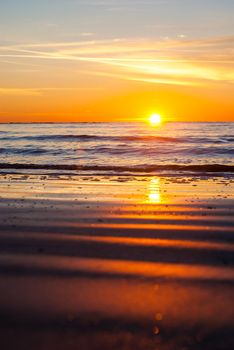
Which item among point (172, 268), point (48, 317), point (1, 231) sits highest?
point (1, 231)

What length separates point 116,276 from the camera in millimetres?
4871

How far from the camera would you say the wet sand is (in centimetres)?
364

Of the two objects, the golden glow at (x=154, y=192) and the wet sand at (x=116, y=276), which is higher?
the golden glow at (x=154, y=192)

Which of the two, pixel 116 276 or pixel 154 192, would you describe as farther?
pixel 154 192

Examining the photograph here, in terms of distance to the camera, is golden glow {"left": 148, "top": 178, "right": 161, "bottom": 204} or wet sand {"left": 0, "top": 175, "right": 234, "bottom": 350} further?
golden glow {"left": 148, "top": 178, "right": 161, "bottom": 204}

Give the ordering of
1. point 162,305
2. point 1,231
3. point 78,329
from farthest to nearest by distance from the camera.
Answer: point 1,231
point 162,305
point 78,329

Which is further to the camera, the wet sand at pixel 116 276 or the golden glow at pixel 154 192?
the golden glow at pixel 154 192

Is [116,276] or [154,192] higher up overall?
[154,192]

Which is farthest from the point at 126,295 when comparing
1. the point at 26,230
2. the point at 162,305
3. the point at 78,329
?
the point at 26,230

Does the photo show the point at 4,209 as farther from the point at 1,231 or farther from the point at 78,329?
the point at 78,329

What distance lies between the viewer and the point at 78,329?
12.2 feet

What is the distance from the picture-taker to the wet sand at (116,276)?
143 inches

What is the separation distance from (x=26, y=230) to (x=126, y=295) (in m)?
2.98

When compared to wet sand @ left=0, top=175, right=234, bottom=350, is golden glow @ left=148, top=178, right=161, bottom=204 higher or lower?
higher
